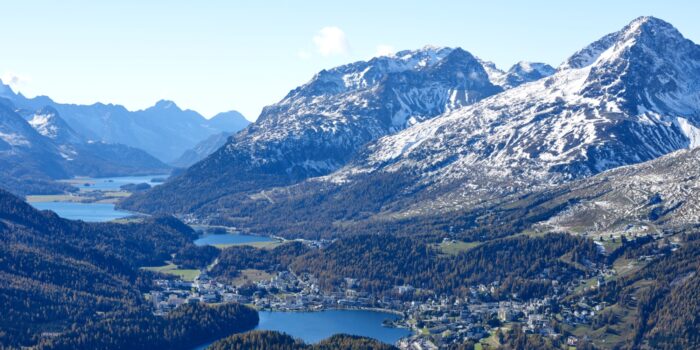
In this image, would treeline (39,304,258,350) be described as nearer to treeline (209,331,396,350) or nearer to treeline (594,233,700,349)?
treeline (209,331,396,350)

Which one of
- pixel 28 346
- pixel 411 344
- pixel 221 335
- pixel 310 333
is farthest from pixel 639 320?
pixel 28 346

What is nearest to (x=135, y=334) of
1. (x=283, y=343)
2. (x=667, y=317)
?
(x=283, y=343)

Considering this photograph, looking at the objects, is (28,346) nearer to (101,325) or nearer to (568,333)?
(101,325)

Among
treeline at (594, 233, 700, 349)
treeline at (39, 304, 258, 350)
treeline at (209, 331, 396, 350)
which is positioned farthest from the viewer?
treeline at (594, 233, 700, 349)

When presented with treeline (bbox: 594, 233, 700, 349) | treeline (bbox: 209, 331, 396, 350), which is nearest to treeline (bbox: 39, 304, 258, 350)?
treeline (bbox: 209, 331, 396, 350)

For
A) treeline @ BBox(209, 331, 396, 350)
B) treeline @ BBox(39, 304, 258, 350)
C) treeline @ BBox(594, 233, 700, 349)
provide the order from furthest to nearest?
1. treeline @ BBox(594, 233, 700, 349)
2. treeline @ BBox(39, 304, 258, 350)
3. treeline @ BBox(209, 331, 396, 350)

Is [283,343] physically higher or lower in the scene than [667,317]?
lower

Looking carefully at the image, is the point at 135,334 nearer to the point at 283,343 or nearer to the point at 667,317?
the point at 283,343

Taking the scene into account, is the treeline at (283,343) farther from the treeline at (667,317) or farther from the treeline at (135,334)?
the treeline at (667,317)
